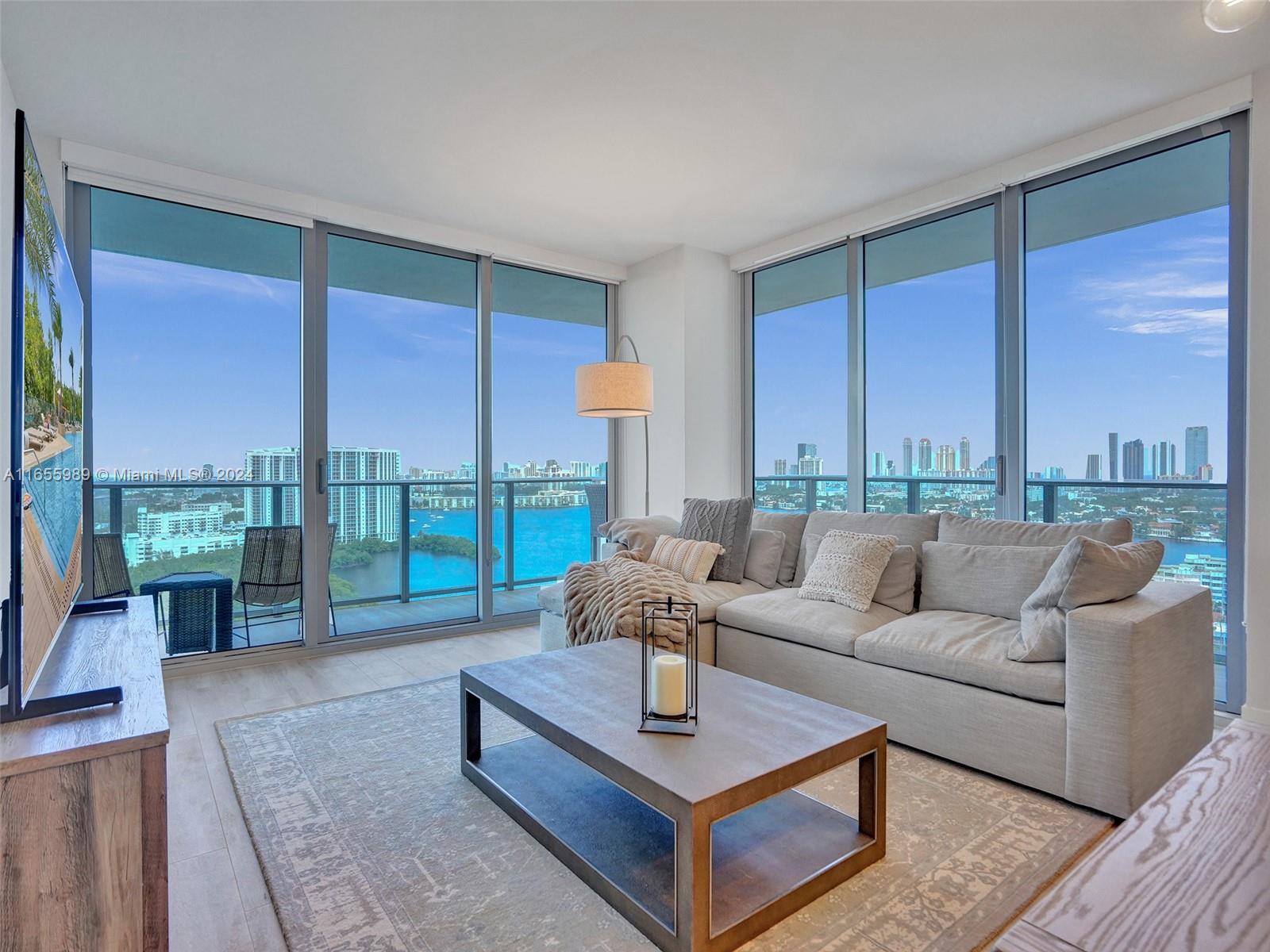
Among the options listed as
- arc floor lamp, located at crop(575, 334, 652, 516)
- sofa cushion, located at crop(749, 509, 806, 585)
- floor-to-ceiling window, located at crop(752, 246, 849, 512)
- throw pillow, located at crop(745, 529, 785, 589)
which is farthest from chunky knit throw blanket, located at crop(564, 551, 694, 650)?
floor-to-ceiling window, located at crop(752, 246, 849, 512)

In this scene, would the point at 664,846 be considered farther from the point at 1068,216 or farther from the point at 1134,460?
the point at 1068,216

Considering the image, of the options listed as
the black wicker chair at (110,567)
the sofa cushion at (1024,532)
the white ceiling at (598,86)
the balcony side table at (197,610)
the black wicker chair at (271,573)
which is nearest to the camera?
the white ceiling at (598,86)

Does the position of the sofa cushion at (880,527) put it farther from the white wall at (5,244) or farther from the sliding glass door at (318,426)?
the white wall at (5,244)

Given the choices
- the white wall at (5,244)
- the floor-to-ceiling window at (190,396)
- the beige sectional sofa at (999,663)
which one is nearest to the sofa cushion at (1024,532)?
the beige sectional sofa at (999,663)

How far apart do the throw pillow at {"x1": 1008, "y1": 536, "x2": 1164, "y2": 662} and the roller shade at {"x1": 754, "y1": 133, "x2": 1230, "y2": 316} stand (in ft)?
6.36

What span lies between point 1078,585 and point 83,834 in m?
2.53

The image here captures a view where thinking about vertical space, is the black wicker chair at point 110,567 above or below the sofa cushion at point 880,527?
below

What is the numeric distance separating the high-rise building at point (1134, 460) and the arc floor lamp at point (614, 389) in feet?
8.03

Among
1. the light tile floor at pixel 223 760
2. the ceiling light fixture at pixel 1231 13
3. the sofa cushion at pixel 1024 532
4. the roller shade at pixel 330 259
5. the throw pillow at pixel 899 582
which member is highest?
the ceiling light fixture at pixel 1231 13

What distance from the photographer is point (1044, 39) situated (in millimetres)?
2537

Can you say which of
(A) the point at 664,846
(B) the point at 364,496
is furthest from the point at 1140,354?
(B) the point at 364,496

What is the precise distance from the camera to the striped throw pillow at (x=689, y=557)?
12.4 ft

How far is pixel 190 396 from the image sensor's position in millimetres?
3742

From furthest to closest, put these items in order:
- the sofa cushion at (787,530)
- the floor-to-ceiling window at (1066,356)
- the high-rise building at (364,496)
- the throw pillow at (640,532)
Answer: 1. the high-rise building at (364,496)
2. the throw pillow at (640,532)
3. the sofa cushion at (787,530)
4. the floor-to-ceiling window at (1066,356)
